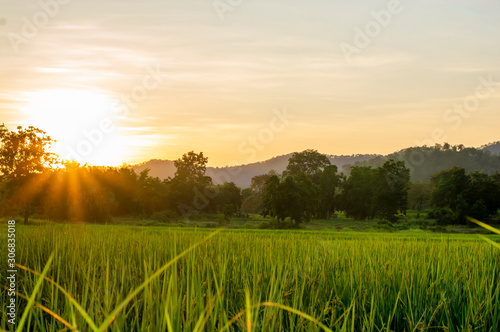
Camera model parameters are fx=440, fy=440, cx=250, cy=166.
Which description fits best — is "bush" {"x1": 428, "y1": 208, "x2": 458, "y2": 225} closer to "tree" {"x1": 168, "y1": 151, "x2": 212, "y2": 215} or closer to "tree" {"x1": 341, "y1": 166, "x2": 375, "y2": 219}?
"tree" {"x1": 341, "y1": 166, "x2": 375, "y2": 219}

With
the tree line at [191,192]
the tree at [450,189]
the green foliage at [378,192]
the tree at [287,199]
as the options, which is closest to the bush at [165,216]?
the tree line at [191,192]

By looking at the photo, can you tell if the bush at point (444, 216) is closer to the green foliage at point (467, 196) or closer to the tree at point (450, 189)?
the green foliage at point (467, 196)

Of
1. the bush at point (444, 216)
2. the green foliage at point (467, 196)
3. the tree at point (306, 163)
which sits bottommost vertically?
the bush at point (444, 216)

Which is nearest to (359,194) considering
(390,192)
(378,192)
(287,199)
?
(378,192)

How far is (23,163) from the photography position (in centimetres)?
3566

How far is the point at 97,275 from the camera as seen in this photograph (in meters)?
5.19

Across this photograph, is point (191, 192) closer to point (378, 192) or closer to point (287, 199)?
point (287, 199)

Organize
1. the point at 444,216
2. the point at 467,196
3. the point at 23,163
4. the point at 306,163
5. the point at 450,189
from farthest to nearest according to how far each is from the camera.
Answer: the point at 306,163 → the point at 450,189 → the point at 467,196 → the point at 444,216 → the point at 23,163

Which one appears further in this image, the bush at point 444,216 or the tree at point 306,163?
the tree at point 306,163

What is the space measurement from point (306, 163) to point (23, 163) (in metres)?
60.1

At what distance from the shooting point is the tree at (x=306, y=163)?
8688 cm

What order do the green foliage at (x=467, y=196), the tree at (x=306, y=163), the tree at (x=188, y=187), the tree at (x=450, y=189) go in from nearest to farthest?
the green foliage at (x=467, y=196), the tree at (x=450, y=189), the tree at (x=188, y=187), the tree at (x=306, y=163)

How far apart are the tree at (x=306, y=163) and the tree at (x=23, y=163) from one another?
5510cm

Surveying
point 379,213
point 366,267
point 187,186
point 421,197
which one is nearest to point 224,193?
point 187,186
